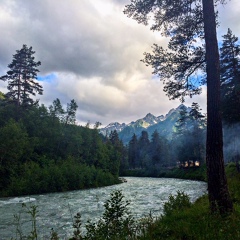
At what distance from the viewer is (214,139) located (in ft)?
25.2

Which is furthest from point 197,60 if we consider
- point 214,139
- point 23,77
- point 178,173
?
point 178,173

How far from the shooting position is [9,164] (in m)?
34.3

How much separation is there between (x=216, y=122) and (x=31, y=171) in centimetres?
3391

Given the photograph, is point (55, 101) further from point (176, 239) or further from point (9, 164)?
point (176, 239)

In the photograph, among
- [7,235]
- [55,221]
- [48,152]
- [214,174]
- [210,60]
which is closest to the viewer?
[214,174]

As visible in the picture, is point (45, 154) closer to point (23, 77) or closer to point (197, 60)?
point (23, 77)

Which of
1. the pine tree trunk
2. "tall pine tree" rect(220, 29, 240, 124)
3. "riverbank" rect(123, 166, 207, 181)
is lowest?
"riverbank" rect(123, 166, 207, 181)

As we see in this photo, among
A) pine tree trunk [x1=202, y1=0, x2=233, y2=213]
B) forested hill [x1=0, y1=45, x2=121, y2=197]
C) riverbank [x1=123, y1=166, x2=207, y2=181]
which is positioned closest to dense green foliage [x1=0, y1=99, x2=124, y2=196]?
forested hill [x1=0, y1=45, x2=121, y2=197]

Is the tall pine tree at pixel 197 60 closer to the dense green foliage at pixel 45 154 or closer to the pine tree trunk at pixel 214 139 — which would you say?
the pine tree trunk at pixel 214 139

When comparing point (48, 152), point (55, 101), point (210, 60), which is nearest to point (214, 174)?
point (210, 60)

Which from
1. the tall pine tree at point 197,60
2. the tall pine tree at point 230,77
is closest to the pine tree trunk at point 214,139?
the tall pine tree at point 197,60

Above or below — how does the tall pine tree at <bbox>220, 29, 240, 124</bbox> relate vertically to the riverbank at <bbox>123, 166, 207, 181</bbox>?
above

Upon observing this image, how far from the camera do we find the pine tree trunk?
7.48 m

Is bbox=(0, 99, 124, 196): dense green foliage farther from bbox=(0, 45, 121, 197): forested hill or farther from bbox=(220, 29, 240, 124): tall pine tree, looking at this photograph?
bbox=(220, 29, 240, 124): tall pine tree
